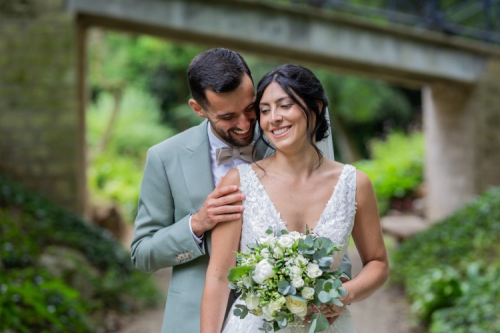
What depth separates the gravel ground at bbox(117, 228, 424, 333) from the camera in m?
6.69

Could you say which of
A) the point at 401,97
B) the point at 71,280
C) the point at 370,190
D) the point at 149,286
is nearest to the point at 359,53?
the point at 149,286

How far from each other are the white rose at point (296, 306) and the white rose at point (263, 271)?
0.31 feet

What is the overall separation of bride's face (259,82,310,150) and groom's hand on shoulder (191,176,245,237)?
0.23 meters

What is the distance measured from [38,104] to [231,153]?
6.45 metres

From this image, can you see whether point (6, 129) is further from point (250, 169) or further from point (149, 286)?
point (250, 169)

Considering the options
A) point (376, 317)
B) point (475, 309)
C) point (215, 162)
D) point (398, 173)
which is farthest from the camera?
point (398, 173)

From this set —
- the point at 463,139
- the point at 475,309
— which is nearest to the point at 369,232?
the point at 475,309

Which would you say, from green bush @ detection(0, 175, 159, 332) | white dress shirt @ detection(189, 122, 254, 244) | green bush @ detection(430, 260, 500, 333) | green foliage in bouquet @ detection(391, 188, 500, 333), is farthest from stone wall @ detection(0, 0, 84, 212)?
white dress shirt @ detection(189, 122, 254, 244)

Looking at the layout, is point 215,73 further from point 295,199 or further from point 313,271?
point 313,271

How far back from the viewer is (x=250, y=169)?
94.3 inches

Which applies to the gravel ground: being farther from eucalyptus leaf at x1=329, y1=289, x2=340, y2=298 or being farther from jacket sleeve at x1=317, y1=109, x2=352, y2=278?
eucalyptus leaf at x1=329, y1=289, x2=340, y2=298

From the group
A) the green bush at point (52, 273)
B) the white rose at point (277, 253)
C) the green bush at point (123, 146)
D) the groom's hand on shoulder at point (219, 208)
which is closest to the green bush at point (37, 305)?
the green bush at point (52, 273)

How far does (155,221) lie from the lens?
2.49 meters

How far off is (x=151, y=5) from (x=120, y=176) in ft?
27.4
